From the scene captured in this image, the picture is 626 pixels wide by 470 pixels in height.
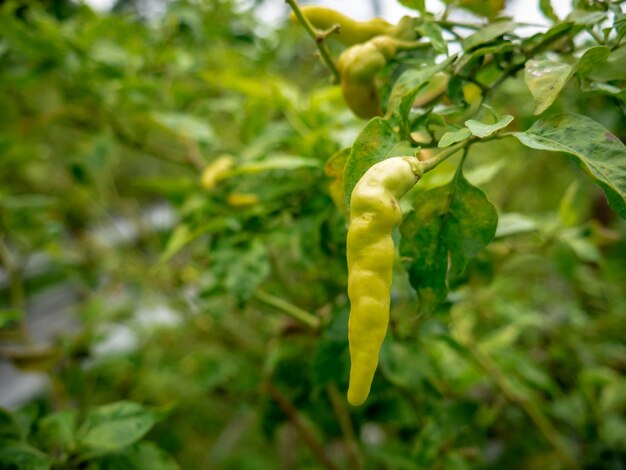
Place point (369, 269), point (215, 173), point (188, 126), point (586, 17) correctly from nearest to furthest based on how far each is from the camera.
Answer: point (369, 269), point (586, 17), point (215, 173), point (188, 126)

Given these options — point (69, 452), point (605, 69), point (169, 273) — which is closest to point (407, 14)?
point (605, 69)

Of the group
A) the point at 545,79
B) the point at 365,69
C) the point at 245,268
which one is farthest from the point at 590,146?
the point at 245,268

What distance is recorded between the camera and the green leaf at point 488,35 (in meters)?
0.35

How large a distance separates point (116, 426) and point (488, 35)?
49cm

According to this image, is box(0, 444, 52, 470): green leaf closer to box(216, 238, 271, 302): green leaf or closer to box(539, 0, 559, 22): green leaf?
box(216, 238, 271, 302): green leaf

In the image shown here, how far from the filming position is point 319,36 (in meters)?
0.38

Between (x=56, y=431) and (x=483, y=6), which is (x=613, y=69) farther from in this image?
(x=56, y=431)

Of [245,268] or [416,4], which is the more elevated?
[416,4]

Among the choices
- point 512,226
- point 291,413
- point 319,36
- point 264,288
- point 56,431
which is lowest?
point 291,413

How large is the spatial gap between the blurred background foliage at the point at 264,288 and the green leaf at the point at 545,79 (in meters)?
0.07

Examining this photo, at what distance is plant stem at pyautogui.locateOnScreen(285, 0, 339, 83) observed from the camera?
0.37 meters

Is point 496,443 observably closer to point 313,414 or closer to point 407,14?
point 313,414

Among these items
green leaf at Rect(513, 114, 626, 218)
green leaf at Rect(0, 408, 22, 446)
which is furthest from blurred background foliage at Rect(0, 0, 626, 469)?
green leaf at Rect(513, 114, 626, 218)

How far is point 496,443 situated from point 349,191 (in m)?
1.08
